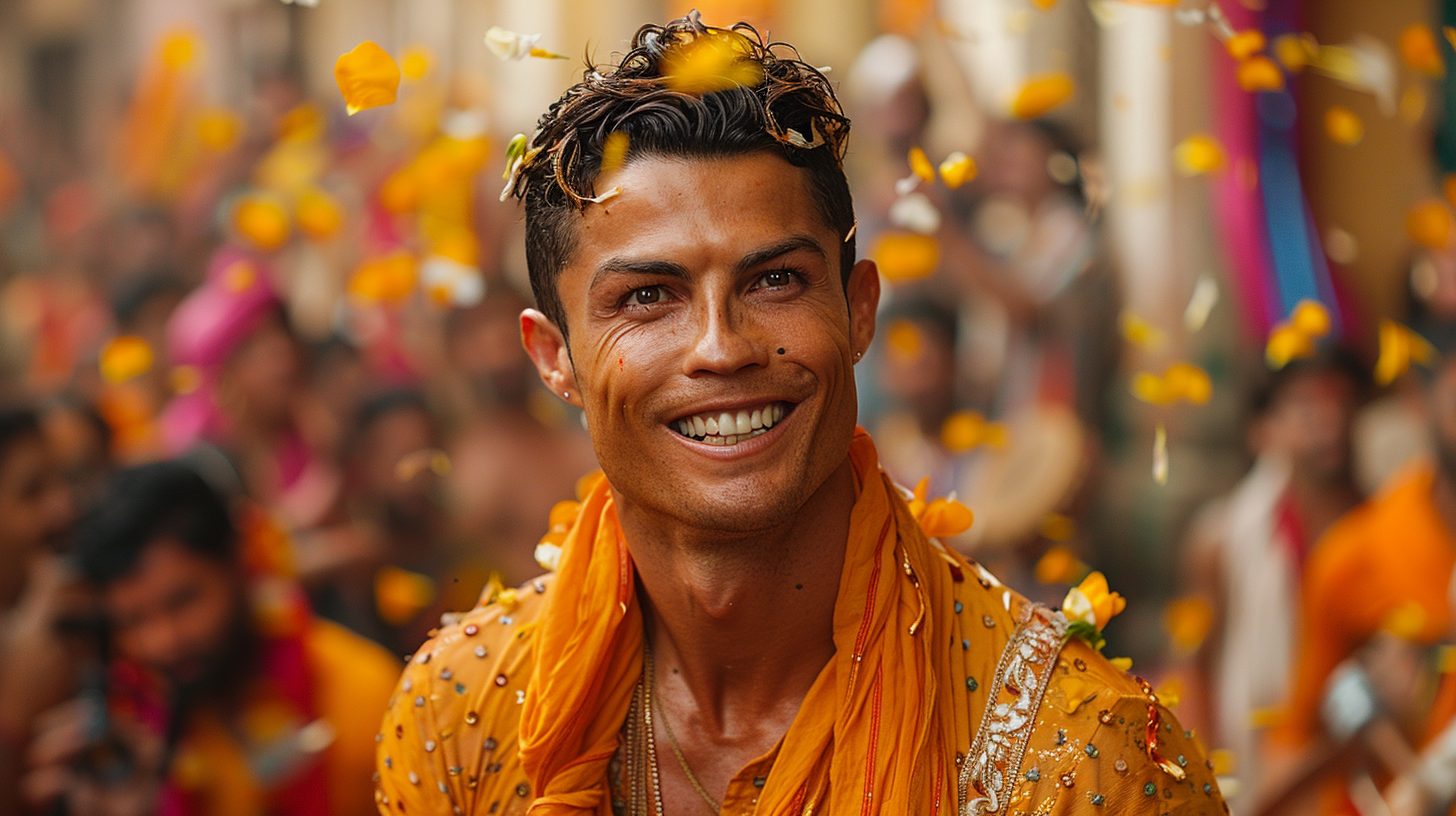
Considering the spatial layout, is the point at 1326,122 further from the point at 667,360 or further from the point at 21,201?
the point at 21,201

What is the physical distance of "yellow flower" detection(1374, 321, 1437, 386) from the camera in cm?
481

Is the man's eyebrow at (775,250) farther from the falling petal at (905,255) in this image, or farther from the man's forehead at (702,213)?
the falling petal at (905,255)

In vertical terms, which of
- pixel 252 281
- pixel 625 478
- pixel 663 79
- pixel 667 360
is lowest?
pixel 252 281

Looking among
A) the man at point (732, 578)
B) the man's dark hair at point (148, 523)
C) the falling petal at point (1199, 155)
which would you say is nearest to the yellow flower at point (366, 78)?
the man at point (732, 578)

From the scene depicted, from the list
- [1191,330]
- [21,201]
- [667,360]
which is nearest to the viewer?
[667,360]

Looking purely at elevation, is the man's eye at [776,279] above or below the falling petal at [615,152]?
below

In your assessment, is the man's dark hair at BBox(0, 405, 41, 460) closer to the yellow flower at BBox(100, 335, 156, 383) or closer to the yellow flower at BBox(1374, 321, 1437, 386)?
the yellow flower at BBox(100, 335, 156, 383)

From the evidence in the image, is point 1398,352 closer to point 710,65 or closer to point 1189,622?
point 1189,622

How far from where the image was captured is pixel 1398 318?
5.40m

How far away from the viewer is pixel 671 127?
1932mm

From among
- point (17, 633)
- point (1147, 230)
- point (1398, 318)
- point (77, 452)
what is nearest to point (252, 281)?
point (77, 452)

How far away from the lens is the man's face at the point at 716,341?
6.18 feet

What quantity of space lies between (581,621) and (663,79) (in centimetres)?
83

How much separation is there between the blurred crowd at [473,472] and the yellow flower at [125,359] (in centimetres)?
2
